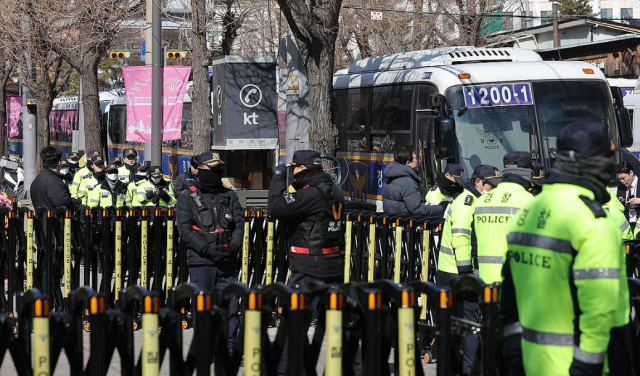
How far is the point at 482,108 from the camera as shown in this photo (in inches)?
→ 579

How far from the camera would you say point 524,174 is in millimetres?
7922

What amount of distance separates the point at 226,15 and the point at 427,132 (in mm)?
8516

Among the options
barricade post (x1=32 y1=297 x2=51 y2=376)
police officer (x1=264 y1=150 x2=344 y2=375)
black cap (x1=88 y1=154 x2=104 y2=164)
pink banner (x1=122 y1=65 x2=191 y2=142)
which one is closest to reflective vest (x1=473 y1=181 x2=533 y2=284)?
police officer (x1=264 y1=150 x2=344 y2=375)

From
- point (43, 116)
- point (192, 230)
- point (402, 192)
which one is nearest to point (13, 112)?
point (43, 116)

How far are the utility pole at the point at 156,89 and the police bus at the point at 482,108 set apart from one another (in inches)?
138

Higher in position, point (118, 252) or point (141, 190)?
point (141, 190)

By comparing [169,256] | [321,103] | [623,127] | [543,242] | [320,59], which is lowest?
[169,256]

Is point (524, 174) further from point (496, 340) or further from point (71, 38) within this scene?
point (71, 38)

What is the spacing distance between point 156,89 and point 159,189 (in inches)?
149

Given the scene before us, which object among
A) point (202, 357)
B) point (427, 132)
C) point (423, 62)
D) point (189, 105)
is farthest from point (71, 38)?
point (202, 357)

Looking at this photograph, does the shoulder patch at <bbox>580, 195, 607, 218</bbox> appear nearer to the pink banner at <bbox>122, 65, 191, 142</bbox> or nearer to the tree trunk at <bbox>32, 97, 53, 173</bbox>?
the pink banner at <bbox>122, 65, 191, 142</bbox>

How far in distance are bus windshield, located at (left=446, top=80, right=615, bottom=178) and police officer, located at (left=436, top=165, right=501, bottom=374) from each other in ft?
20.3

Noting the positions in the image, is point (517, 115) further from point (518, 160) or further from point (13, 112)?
point (13, 112)

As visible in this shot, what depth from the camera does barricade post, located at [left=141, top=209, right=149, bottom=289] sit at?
10312mm
